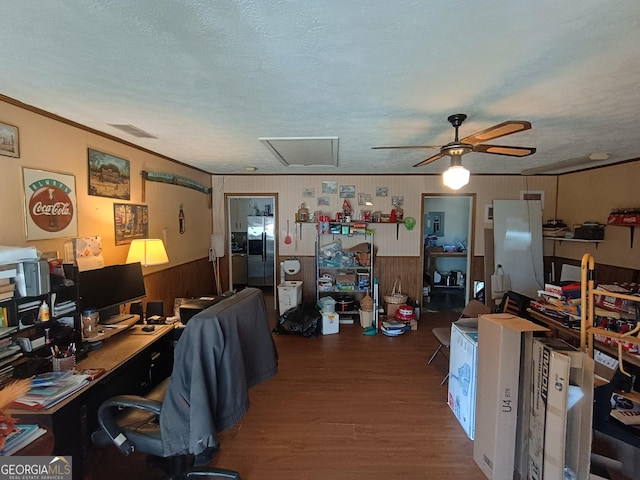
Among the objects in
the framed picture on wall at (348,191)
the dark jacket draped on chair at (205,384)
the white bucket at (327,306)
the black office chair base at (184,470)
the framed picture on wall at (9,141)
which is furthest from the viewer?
the framed picture on wall at (348,191)

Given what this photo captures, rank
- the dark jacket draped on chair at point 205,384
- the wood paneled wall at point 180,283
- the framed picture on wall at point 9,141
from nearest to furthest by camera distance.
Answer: the dark jacket draped on chair at point 205,384, the framed picture on wall at point 9,141, the wood paneled wall at point 180,283

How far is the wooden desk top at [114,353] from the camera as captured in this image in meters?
1.44

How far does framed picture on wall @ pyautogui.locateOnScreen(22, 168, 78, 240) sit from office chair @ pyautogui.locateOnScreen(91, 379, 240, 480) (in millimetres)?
1345

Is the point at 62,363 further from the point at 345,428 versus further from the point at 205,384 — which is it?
the point at 345,428

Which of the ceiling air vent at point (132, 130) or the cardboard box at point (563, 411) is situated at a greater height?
the ceiling air vent at point (132, 130)

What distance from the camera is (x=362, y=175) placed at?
4.93m

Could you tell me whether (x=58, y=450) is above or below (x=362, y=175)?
below

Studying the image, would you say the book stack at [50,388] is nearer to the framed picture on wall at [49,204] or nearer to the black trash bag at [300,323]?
the framed picture on wall at [49,204]

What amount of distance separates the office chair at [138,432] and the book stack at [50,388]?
0.21 meters

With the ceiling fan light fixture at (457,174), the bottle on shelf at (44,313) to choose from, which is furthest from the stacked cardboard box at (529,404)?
the bottle on shelf at (44,313)

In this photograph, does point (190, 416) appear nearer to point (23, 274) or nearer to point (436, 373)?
point (23, 274)

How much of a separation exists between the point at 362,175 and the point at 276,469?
4.04 m

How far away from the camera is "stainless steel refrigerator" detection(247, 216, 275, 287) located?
20.5 feet

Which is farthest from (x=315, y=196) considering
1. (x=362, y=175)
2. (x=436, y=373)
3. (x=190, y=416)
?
(x=190, y=416)
